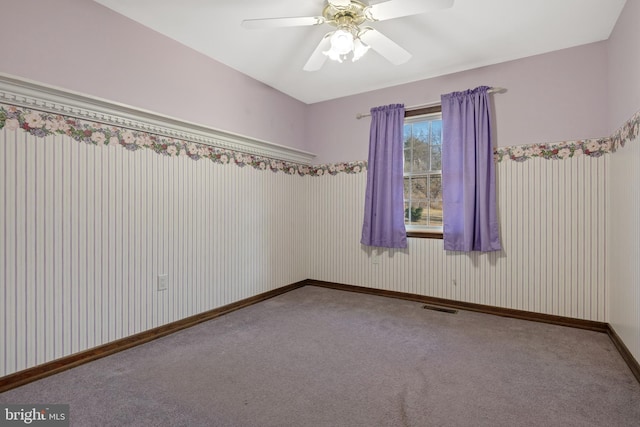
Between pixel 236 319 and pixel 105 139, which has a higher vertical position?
pixel 105 139

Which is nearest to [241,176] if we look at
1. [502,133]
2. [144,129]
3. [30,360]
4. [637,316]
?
[144,129]

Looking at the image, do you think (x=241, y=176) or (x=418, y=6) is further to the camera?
(x=241, y=176)

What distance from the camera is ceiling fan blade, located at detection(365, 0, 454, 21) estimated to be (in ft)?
5.46

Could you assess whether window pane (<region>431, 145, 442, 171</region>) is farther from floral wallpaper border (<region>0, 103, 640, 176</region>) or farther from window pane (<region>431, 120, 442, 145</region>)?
floral wallpaper border (<region>0, 103, 640, 176</region>)

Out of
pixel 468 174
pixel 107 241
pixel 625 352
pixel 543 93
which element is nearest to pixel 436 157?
pixel 468 174

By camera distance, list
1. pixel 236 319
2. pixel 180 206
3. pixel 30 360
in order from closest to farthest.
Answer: pixel 30 360 < pixel 180 206 < pixel 236 319

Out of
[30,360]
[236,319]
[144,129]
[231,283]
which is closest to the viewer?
[30,360]

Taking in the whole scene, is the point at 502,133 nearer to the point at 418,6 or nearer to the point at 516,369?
the point at 418,6

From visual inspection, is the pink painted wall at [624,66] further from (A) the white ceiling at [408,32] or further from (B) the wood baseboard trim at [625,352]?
(B) the wood baseboard trim at [625,352]

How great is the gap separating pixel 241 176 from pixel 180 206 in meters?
0.77

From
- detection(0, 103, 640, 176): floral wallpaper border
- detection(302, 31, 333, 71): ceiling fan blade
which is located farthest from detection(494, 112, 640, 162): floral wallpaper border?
detection(302, 31, 333, 71): ceiling fan blade

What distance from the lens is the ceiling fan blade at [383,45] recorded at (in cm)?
210

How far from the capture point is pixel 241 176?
3295 millimetres

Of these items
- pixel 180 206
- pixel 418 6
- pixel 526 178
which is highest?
pixel 418 6
